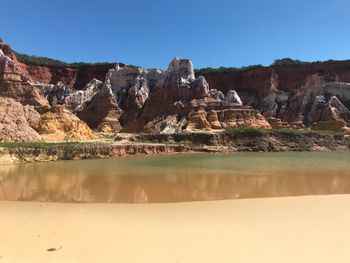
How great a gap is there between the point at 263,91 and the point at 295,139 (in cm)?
5148

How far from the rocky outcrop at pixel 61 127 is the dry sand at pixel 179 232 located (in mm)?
43673

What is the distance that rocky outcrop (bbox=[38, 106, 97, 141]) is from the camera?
5591cm

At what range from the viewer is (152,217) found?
1151cm

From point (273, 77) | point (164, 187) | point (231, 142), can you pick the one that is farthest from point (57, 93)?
point (164, 187)

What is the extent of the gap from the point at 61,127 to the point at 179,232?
176 ft

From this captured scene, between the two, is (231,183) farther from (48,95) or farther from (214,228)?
(48,95)

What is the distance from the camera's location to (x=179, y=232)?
9.59 m

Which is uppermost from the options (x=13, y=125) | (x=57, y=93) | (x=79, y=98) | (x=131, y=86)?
(x=131, y=86)

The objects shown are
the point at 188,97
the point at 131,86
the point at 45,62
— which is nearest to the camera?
the point at 188,97

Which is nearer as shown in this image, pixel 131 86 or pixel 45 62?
pixel 131 86

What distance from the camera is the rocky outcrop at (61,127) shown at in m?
55.9

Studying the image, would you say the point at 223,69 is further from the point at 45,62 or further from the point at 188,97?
the point at 45,62

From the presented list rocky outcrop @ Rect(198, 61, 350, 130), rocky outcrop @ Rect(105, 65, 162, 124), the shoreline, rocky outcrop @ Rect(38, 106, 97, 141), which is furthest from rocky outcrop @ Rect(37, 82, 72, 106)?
rocky outcrop @ Rect(198, 61, 350, 130)

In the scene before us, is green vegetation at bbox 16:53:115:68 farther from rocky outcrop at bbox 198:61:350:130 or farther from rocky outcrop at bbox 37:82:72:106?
rocky outcrop at bbox 198:61:350:130
